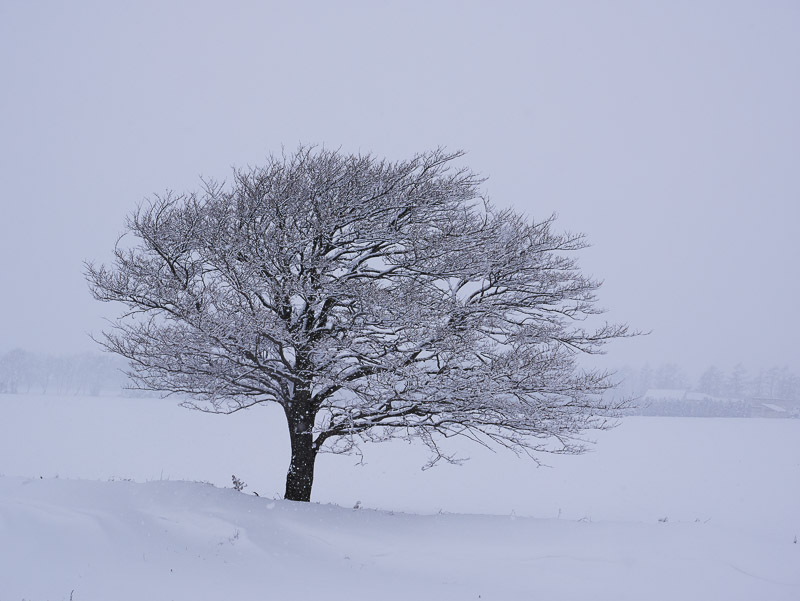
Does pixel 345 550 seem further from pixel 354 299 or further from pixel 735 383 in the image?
pixel 735 383

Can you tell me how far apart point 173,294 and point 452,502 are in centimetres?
1320

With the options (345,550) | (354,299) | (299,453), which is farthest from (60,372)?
(345,550)

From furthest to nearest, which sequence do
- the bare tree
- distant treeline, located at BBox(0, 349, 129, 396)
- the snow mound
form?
distant treeline, located at BBox(0, 349, 129, 396) < the bare tree < the snow mound

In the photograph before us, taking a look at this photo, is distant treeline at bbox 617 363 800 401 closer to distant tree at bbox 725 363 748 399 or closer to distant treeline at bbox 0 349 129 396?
distant tree at bbox 725 363 748 399

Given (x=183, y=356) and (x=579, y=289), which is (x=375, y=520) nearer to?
(x=183, y=356)

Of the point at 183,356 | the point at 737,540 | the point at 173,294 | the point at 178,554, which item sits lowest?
the point at 178,554

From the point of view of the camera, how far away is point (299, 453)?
1188 centimetres

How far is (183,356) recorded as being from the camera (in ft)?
35.6

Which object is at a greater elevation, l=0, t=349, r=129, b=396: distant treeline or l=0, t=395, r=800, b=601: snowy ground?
l=0, t=395, r=800, b=601: snowy ground

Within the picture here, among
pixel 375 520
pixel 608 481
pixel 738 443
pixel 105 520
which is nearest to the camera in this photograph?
pixel 105 520

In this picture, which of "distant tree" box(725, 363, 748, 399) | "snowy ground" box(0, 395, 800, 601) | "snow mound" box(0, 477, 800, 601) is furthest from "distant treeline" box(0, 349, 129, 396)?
"distant tree" box(725, 363, 748, 399)

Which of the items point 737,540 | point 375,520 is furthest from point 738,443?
point 375,520

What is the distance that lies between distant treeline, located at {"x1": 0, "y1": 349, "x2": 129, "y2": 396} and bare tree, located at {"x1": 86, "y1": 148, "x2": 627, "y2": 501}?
342 ft

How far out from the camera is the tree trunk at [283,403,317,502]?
11.8 m
